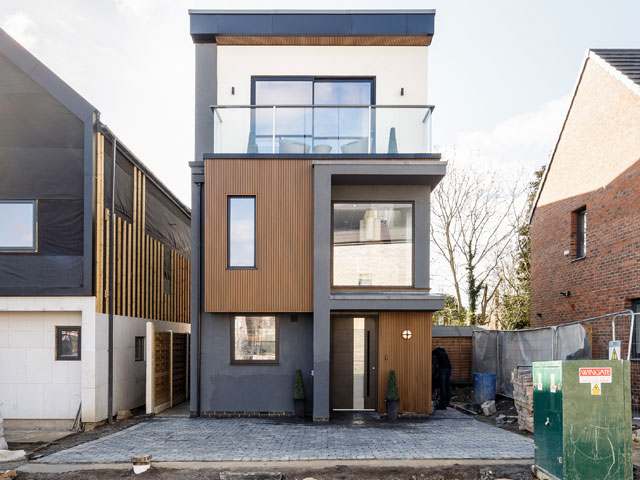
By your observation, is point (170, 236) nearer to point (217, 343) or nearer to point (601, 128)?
point (217, 343)

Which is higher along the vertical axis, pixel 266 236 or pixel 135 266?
pixel 266 236

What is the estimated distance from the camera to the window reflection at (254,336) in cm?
1220

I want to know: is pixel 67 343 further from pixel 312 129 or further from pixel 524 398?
pixel 524 398

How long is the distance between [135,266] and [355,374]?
6006 millimetres

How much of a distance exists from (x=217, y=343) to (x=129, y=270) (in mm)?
2906

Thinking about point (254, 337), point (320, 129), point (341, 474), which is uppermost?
point (320, 129)

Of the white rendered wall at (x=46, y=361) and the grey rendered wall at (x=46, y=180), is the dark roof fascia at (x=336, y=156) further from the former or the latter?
the white rendered wall at (x=46, y=361)

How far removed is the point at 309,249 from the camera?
1191 cm

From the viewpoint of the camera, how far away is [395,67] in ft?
43.0

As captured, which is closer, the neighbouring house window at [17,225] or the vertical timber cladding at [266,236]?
the neighbouring house window at [17,225]

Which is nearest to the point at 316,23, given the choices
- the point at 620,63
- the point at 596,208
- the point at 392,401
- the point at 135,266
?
the point at 135,266

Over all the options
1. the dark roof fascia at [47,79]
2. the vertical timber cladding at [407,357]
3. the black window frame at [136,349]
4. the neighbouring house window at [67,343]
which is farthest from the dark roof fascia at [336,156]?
the black window frame at [136,349]

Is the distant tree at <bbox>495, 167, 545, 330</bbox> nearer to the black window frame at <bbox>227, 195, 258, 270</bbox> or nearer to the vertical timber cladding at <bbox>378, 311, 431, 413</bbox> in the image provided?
the vertical timber cladding at <bbox>378, 311, 431, 413</bbox>

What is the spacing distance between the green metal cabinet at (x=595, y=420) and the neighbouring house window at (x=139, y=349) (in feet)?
33.3
